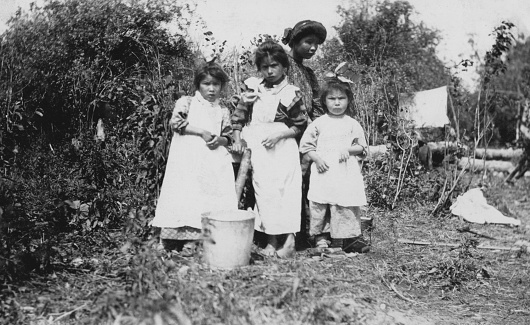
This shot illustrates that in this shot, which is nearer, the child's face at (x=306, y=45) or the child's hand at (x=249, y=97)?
the child's hand at (x=249, y=97)

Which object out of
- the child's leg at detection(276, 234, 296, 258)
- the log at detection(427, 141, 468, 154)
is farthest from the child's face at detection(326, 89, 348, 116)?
the log at detection(427, 141, 468, 154)

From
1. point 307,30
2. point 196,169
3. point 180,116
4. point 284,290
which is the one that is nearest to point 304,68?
point 307,30

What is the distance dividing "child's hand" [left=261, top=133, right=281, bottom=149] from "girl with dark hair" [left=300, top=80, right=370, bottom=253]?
32cm

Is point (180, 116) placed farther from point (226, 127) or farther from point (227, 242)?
point (227, 242)

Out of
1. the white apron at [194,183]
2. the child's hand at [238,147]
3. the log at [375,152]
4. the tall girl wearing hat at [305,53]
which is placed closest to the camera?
the white apron at [194,183]

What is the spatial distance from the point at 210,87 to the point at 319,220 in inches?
58.7

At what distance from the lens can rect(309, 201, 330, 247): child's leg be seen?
4473 mm

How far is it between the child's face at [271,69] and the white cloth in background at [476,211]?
147 inches

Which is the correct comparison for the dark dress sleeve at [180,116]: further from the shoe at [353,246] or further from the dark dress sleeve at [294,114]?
the shoe at [353,246]

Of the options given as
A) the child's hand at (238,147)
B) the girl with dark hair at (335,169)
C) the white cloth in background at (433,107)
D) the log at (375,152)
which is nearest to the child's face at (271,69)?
the girl with dark hair at (335,169)

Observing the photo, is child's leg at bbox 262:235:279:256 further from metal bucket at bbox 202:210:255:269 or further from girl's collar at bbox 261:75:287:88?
girl's collar at bbox 261:75:287:88

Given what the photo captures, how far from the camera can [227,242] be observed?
369cm

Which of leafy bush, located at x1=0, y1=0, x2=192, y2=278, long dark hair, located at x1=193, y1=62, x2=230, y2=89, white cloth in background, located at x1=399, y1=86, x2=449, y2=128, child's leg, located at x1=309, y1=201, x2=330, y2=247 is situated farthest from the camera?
white cloth in background, located at x1=399, y1=86, x2=449, y2=128

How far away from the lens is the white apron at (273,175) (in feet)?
14.0
